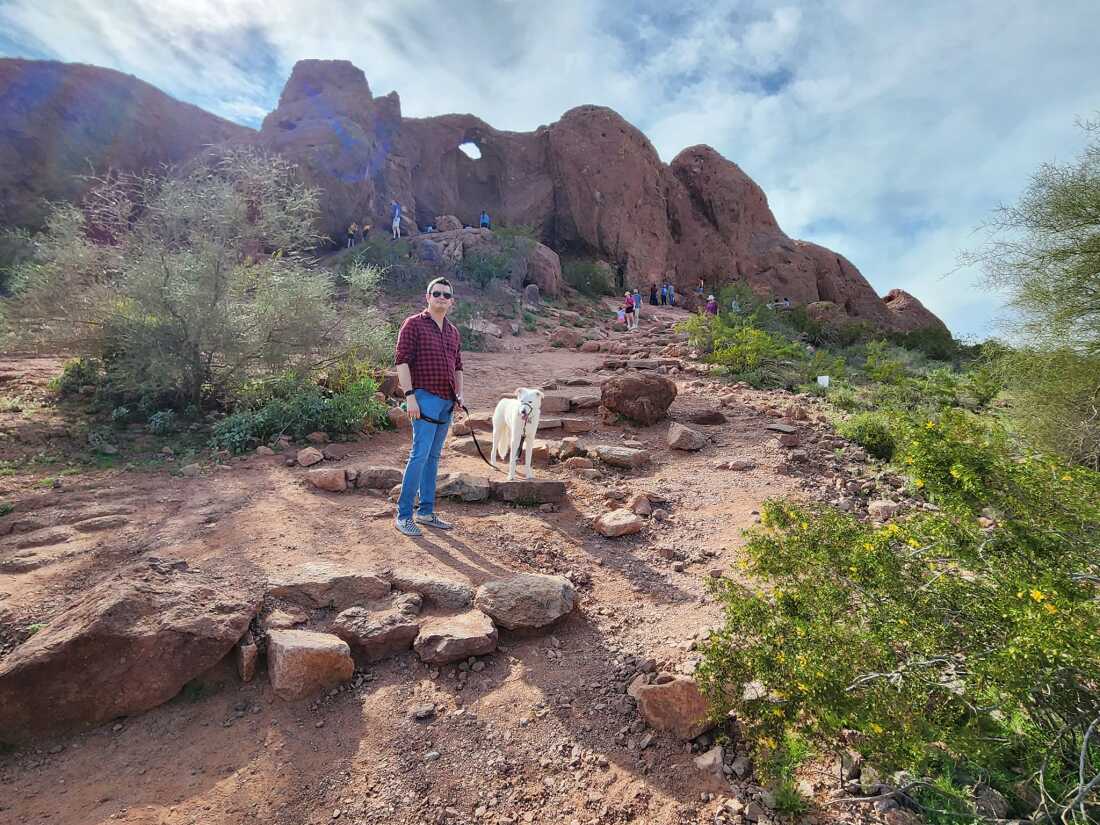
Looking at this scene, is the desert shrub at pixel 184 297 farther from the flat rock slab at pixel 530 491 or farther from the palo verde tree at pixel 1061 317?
the palo verde tree at pixel 1061 317

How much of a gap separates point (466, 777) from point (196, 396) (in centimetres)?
626

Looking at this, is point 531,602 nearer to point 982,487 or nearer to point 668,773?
point 668,773

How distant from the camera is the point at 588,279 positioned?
77.0ft

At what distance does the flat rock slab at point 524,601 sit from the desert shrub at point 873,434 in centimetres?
461

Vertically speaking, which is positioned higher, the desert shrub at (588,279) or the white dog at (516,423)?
the desert shrub at (588,279)

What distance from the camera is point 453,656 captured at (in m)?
2.61

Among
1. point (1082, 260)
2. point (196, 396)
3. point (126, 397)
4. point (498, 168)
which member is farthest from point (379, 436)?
point (498, 168)

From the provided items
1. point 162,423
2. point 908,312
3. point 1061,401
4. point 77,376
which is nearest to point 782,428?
point 1061,401

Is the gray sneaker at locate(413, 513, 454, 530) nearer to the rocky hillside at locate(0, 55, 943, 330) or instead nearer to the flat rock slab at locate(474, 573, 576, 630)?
the flat rock slab at locate(474, 573, 576, 630)

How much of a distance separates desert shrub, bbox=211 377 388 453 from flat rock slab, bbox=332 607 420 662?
3.69 m

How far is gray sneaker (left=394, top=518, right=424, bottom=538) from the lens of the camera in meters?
3.87

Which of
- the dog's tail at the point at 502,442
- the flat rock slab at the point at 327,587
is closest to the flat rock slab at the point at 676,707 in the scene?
the flat rock slab at the point at 327,587

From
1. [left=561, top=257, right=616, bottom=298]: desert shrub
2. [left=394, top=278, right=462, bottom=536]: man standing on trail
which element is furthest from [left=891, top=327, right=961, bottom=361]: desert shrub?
[left=394, top=278, right=462, bottom=536]: man standing on trail

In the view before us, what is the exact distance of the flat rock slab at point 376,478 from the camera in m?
4.80
